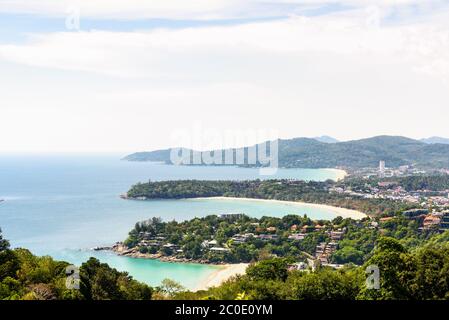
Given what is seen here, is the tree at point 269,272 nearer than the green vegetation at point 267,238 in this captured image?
Yes

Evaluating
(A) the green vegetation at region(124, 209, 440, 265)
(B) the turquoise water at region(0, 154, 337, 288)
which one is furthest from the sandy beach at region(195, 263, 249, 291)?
(A) the green vegetation at region(124, 209, 440, 265)

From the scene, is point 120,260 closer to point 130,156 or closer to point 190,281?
point 190,281

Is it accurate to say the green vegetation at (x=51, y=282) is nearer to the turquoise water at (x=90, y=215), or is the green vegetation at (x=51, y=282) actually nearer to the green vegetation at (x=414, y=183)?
the turquoise water at (x=90, y=215)

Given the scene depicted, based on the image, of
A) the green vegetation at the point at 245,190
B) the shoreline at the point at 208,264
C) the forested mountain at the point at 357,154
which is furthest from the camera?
the forested mountain at the point at 357,154

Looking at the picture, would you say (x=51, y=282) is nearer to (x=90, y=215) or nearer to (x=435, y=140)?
(x=90, y=215)

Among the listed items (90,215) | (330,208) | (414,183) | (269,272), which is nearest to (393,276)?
(269,272)

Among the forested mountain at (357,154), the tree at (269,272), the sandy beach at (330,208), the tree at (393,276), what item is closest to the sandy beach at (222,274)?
the tree at (269,272)
